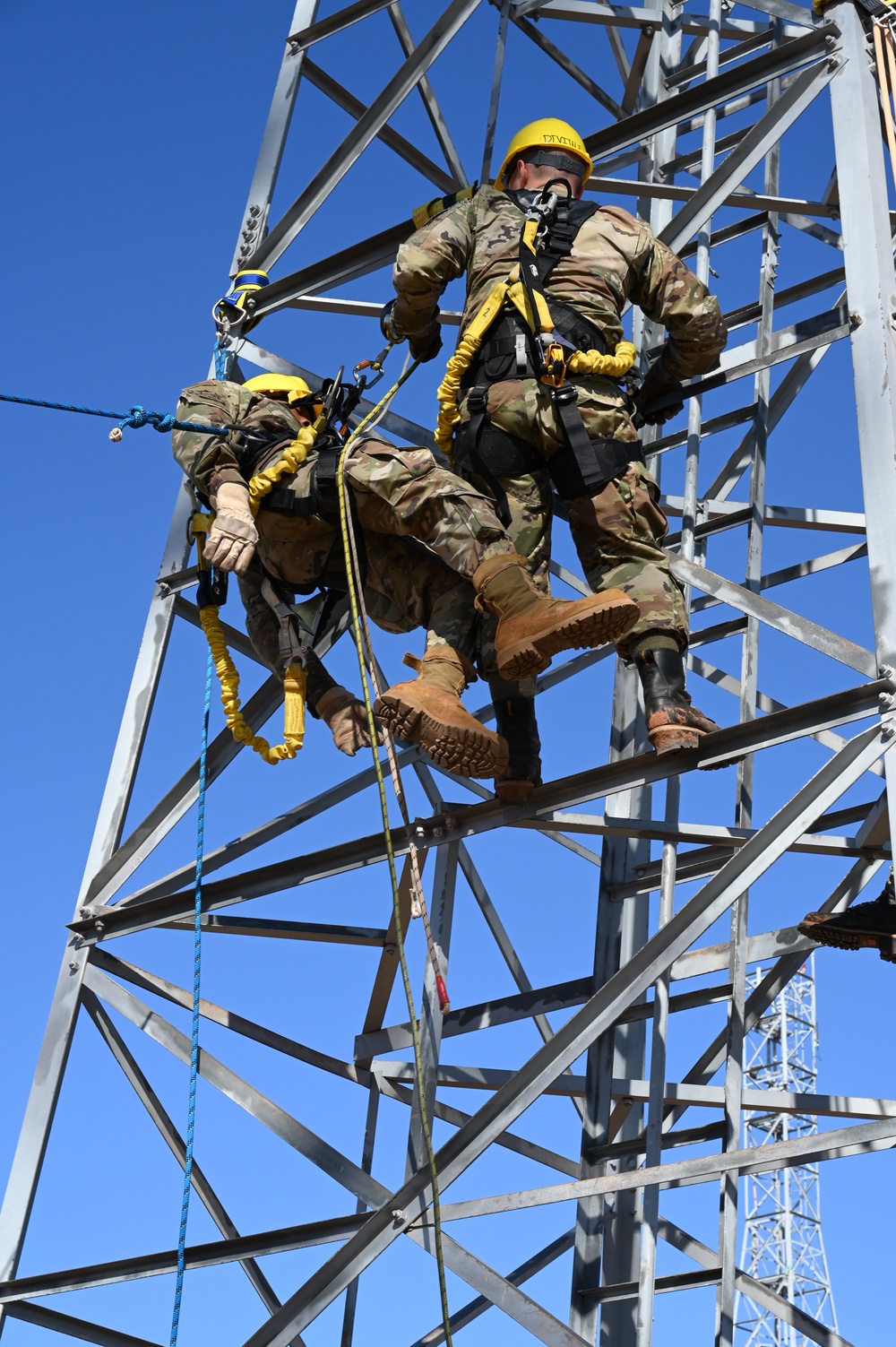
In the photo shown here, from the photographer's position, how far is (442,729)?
20.0 feet

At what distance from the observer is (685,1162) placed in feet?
19.7

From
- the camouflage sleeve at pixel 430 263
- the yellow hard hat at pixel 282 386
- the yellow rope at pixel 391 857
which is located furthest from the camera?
the yellow hard hat at pixel 282 386

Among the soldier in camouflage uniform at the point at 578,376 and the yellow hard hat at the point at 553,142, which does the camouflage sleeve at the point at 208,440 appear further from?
the yellow hard hat at the point at 553,142

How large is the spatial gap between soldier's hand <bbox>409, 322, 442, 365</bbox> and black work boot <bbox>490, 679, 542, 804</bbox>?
1.62m

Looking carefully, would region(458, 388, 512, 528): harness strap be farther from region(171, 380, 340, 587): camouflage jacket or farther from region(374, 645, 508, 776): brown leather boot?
region(374, 645, 508, 776): brown leather boot

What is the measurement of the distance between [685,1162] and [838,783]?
55.8 inches

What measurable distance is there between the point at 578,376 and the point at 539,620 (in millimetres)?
1331

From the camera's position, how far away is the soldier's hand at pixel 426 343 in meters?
7.53

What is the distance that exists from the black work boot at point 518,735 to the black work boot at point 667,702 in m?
0.63

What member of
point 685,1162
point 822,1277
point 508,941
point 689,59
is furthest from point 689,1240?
point 822,1277

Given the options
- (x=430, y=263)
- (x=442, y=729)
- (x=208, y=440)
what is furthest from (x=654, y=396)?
(x=442, y=729)

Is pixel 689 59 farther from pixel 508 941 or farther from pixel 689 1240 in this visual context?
pixel 689 1240

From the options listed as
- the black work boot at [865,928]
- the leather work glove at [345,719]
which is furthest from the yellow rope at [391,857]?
the black work boot at [865,928]

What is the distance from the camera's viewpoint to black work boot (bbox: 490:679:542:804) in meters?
6.79
